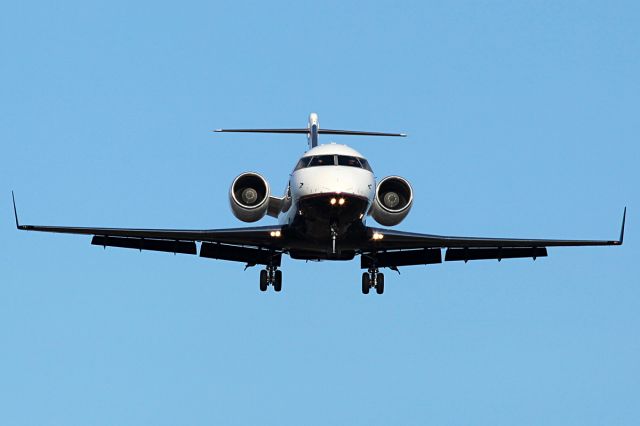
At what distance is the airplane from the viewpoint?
26.0 metres

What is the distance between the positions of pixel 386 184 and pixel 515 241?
4186 millimetres

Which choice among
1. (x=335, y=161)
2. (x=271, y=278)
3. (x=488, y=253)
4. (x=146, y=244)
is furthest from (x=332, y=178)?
(x=488, y=253)

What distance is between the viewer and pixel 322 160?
26.4 m

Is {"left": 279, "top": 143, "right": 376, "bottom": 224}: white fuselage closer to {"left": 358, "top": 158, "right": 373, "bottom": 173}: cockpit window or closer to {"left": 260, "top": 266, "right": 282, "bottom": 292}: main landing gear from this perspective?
{"left": 358, "top": 158, "right": 373, "bottom": 173}: cockpit window

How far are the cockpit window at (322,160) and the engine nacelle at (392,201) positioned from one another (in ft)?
5.25

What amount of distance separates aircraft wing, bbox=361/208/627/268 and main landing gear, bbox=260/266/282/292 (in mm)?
2207

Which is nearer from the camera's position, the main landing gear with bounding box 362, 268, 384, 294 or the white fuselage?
the white fuselage

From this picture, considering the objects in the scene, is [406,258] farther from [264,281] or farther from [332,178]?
[332,178]

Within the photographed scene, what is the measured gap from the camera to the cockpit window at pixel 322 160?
86.1 feet

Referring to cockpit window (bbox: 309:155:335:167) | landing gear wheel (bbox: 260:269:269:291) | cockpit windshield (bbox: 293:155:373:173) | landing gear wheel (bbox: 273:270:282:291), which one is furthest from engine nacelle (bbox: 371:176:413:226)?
landing gear wheel (bbox: 260:269:269:291)

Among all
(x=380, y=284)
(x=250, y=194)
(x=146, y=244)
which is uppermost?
(x=250, y=194)

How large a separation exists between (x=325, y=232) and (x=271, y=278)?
3720mm

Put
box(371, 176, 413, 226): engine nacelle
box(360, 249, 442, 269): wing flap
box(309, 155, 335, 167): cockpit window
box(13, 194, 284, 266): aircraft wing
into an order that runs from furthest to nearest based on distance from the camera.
A: box(360, 249, 442, 269): wing flap → box(13, 194, 284, 266): aircraft wing → box(371, 176, 413, 226): engine nacelle → box(309, 155, 335, 167): cockpit window

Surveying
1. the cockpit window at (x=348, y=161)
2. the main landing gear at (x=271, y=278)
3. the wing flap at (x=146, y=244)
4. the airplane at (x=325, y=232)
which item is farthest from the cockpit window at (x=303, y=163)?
the wing flap at (x=146, y=244)
